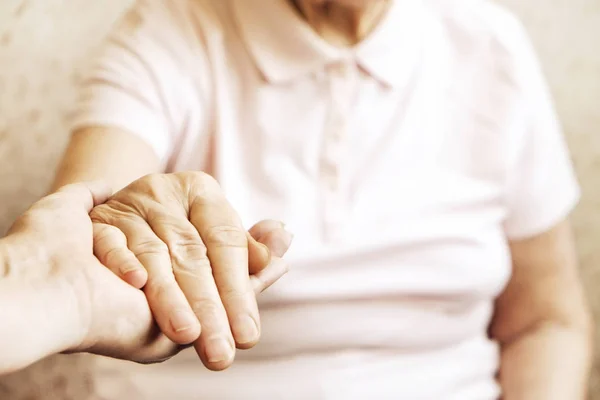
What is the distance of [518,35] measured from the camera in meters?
0.83

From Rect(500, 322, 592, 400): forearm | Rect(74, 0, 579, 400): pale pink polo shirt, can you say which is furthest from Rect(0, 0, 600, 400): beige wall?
Rect(500, 322, 592, 400): forearm

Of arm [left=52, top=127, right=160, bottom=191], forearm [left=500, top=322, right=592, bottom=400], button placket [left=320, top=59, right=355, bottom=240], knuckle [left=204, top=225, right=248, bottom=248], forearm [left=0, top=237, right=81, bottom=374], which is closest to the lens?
forearm [left=0, top=237, right=81, bottom=374]

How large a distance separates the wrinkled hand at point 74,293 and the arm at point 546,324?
550mm

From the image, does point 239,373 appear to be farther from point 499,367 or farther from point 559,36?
point 559,36

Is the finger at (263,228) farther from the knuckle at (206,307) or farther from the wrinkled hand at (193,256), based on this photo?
the knuckle at (206,307)

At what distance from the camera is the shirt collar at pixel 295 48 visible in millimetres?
734

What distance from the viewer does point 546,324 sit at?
0.88m

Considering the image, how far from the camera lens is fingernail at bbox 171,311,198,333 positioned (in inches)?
16.5

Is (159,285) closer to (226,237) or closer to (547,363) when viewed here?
(226,237)

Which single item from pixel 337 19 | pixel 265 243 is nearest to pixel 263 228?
pixel 265 243

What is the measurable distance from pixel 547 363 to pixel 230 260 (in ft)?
1.83

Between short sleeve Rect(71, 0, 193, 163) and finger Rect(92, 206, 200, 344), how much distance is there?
0.19 m

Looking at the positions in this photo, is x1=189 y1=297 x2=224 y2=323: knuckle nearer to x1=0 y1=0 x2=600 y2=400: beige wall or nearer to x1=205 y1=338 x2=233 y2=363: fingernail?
x1=205 y1=338 x2=233 y2=363: fingernail

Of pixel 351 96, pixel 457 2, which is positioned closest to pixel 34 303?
pixel 351 96
